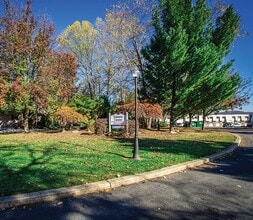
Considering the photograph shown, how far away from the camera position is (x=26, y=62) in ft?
75.3

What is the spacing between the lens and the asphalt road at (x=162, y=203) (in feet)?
16.7

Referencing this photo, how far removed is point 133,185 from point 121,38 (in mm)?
27388

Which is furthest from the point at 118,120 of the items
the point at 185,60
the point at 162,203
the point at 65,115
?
the point at 162,203

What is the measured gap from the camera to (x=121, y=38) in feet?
107

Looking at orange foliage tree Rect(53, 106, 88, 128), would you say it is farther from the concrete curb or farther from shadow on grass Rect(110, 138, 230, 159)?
the concrete curb

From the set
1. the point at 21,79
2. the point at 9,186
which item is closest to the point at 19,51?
the point at 21,79

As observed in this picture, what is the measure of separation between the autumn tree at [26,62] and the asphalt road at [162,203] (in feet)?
54.2

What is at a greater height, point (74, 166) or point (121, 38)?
point (121, 38)

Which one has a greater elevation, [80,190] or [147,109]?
[147,109]

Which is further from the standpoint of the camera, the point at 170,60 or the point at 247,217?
the point at 170,60

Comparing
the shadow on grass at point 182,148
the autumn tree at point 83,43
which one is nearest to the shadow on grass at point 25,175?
the shadow on grass at point 182,148

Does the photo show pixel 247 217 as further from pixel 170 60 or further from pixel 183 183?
pixel 170 60

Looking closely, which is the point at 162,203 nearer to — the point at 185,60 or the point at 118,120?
the point at 118,120

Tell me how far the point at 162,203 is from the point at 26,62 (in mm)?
19856
